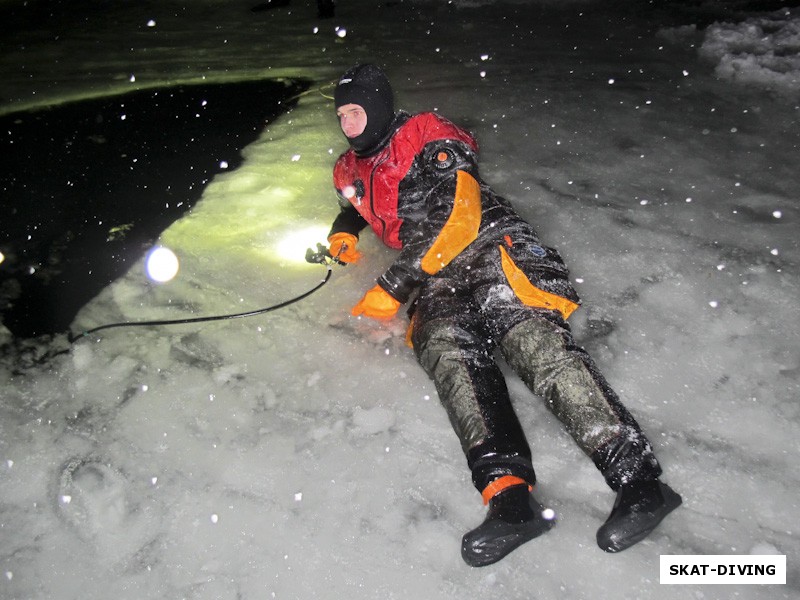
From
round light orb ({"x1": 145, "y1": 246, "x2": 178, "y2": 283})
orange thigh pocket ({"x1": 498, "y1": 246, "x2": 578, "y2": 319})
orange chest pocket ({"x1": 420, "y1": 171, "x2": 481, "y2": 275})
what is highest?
orange chest pocket ({"x1": 420, "y1": 171, "x2": 481, "y2": 275})

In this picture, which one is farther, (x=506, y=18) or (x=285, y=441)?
(x=506, y=18)

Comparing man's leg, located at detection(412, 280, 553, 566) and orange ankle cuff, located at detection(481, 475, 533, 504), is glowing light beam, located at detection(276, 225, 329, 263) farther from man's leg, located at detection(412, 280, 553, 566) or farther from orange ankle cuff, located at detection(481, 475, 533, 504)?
orange ankle cuff, located at detection(481, 475, 533, 504)

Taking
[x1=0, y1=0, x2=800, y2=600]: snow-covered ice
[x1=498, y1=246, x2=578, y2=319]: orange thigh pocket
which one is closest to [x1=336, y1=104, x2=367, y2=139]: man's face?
[x1=0, y1=0, x2=800, y2=600]: snow-covered ice

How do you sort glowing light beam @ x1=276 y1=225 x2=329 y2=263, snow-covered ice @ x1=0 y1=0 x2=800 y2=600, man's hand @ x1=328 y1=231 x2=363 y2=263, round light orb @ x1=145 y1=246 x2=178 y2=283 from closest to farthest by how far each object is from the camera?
snow-covered ice @ x1=0 y1=0 x2=800 y2=600, man's hand @ x1=328 y1=231 x2=363 y2=263, round light orb @ x1=145 y1=246 x2=178 y2=283, glowing light beam @ x1=276 y1=225 x2=329 y2=263

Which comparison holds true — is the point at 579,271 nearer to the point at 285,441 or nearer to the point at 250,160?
the point at 285,441

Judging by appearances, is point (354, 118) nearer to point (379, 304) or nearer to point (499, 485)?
point (379, 304)

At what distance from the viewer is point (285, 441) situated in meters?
2.41

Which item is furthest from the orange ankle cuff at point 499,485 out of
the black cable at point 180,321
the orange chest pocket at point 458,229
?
the black cable at point 180,321

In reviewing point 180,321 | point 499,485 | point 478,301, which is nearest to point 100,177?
point 180,321

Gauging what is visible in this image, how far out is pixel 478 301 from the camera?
2.51 m

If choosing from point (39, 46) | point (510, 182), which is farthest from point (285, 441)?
point (39, 46)

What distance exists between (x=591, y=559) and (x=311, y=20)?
840cm

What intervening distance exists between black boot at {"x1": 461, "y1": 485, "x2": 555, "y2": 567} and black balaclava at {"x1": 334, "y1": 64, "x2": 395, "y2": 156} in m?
1.69

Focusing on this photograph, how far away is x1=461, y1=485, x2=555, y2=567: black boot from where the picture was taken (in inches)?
75.1
